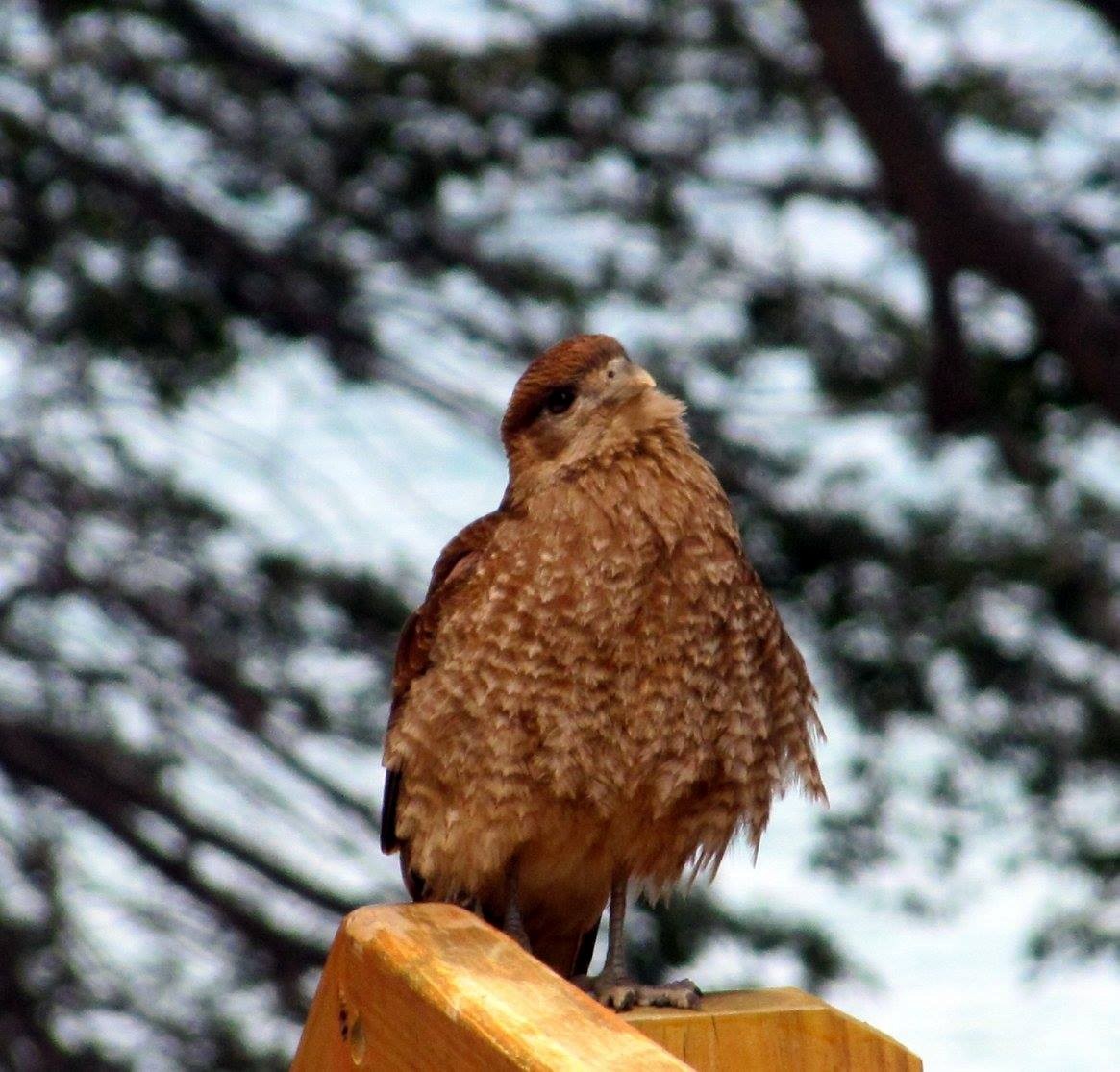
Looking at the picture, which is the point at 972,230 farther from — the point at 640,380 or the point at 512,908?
the point at 512,908

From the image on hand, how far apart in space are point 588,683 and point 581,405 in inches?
21.5

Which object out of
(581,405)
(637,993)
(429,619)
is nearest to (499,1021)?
(637,993)

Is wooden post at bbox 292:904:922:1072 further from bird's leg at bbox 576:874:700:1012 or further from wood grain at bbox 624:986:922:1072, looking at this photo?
bird's leg at bbox 576:874:700:1012

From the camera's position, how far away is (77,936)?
24.2 ft

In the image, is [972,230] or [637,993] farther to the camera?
[972,230]

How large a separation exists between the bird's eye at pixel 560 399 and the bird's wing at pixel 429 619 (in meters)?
0.20

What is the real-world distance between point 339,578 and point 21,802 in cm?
145

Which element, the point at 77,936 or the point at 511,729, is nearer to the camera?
the point at 511,729

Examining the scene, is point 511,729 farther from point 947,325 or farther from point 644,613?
point 947,325

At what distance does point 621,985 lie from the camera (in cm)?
272

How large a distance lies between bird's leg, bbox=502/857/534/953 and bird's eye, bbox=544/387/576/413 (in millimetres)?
759

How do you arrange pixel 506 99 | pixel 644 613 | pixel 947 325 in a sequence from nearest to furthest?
pixel 644 613 < pixel 947 325 < pixel 506 99

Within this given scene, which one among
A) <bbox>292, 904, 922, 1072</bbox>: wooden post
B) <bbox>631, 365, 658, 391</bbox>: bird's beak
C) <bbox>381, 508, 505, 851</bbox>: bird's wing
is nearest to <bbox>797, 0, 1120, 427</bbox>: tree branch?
<bbox>631, 365, 658, 391</bbox>: bird's beak

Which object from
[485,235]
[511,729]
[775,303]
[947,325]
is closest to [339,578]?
[485,235]
